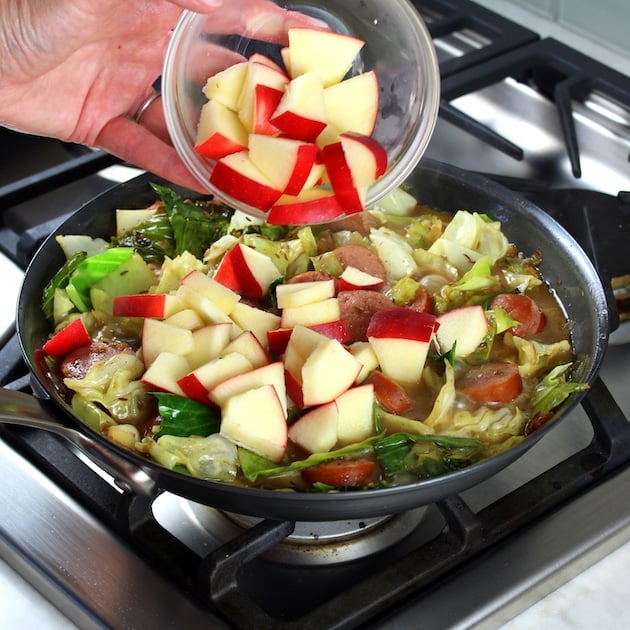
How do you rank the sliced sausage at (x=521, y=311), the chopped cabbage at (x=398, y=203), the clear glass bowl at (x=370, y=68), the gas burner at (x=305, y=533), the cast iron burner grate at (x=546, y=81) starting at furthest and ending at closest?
1. the cast iron burner grate at (x=546, y=81)
2. the chopped cabbage at (x=398, y=203)
3. the sliced sausage at (x=521, y=311)
4. the clear glass bowl at (x=370, y=68)
5. the gas burner at (x=305, y=533)

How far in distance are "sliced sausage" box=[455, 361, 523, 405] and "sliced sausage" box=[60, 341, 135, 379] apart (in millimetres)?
530

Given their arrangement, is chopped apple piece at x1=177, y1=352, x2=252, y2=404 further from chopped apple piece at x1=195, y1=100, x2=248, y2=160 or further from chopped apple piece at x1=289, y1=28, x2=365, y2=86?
chopped apple piece at x1=289, y1=28, x2=365, y2=86

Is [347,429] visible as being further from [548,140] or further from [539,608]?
[548,140]

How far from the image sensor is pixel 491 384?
1.38 meters

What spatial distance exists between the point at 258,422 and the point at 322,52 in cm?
58

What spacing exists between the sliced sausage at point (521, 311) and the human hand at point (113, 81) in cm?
56

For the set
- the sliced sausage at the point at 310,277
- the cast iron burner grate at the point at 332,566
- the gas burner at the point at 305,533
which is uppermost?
the sliced sausage at the point at 310,277

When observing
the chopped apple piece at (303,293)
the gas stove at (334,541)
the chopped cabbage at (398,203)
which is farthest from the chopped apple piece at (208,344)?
the chopped cabbage at (398,203)

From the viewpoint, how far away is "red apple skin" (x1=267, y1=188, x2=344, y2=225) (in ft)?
4.58

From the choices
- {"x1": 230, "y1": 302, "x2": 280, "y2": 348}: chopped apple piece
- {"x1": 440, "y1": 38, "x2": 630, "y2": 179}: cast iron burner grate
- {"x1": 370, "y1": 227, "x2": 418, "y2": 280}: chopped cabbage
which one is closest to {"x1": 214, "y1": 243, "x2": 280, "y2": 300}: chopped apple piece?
{"x1": 230, "y1": 302, "x2": 280, "y2": 348}: chopped apple piece

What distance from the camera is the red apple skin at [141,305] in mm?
1423

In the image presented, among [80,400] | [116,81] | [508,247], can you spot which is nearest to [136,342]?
[80,400]

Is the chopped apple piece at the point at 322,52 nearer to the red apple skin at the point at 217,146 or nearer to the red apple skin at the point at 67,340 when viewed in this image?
the red apple skin at the point at 217,146

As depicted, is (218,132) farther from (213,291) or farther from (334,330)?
(334,330)
